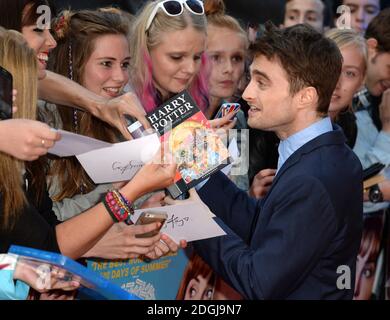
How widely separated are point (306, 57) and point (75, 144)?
993 mm

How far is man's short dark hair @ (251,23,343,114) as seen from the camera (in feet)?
10.5

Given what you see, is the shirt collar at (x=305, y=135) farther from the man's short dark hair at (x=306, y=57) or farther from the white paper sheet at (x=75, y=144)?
the white paper sheet at (x=75, y=144)

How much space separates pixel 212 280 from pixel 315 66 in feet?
4.60

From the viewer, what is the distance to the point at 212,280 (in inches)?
161

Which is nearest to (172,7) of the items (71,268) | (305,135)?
(305,135)

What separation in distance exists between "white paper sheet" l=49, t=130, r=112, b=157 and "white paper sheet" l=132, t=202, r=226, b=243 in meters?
0.39

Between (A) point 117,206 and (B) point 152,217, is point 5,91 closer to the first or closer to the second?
(A) point 117,206

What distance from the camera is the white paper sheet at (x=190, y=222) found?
3.25 metres

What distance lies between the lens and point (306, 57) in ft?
10.5

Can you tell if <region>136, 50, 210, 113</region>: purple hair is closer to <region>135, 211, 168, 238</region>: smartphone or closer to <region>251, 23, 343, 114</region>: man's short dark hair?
<region>135, 211, 168, 238</region>: smartphone
